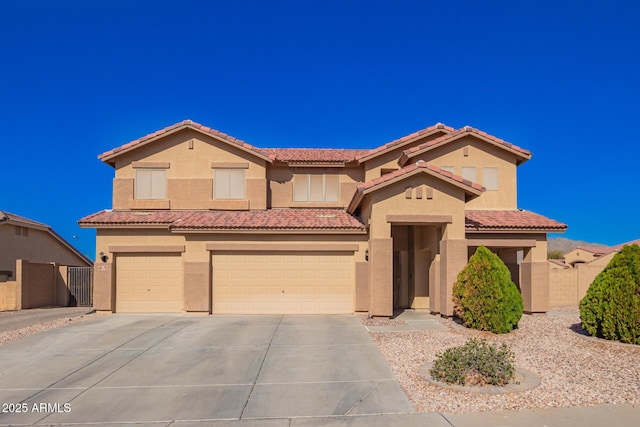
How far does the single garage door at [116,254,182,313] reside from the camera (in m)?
19.2

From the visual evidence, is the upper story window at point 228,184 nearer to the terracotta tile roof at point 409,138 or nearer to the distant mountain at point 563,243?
the terracotta tile roof at point 409,138

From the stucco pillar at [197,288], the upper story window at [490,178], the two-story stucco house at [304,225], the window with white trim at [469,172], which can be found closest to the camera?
the two-story stucco house at [304,225]

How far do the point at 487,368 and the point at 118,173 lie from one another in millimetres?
17273

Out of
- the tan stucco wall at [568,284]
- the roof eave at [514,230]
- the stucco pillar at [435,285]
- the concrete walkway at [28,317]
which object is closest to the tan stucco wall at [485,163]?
the roof eave at [514,230]

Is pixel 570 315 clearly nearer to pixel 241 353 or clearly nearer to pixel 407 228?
pixel 407 228

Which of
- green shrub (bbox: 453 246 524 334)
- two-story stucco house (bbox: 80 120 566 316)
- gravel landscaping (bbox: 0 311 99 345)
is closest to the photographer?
green shrub (bbox: 453 246 524 334)

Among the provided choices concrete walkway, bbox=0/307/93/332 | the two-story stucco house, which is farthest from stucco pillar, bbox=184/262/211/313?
concrete walkway, bbox=0/307/93/332

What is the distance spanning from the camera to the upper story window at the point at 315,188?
2216 cm

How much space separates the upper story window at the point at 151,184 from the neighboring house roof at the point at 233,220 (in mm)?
808

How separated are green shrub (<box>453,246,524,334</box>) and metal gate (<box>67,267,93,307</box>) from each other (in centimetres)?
1854

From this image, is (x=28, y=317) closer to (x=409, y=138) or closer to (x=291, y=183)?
(x=291, y=183)

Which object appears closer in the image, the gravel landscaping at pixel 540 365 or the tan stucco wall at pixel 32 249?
the gravel landscaping at pixel 540 365

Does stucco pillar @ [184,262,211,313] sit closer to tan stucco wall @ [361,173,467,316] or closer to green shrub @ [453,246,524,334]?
tan stucco wall @ [361,173,467,316]

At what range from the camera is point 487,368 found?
29.5 ft
